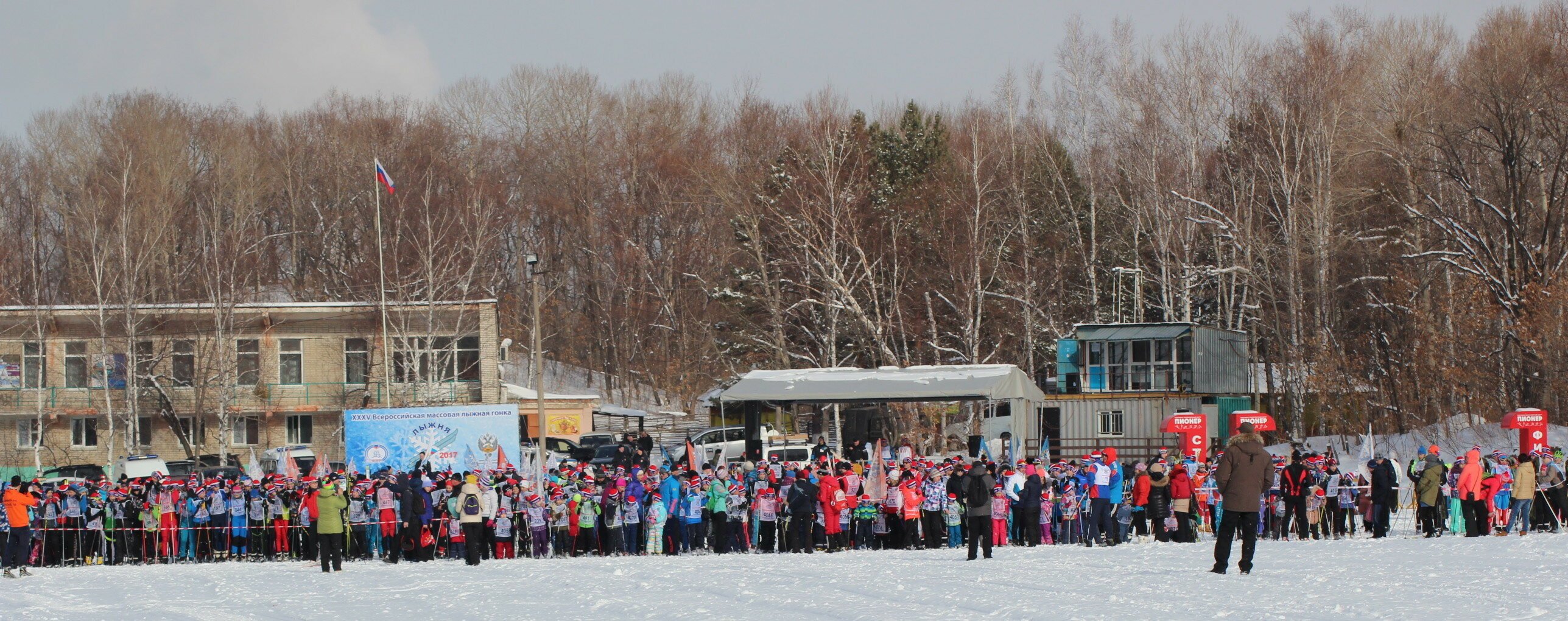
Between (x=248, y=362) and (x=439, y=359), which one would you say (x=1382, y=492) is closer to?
(x=439, y=359)

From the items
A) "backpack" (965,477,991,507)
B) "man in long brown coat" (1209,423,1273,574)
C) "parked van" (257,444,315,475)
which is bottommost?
"parked van" (257,444,315,475)

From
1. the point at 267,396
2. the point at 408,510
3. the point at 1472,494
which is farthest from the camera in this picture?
the point at 267,396

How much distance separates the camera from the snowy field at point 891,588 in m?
12.0

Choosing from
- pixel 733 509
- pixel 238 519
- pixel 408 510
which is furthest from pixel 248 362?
pixel 733 509

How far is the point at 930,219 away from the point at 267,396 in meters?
21.8

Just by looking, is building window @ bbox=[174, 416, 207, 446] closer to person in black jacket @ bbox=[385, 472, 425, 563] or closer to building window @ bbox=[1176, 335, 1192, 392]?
person in black jacket @ bbox=[385, 472, 425, 563]

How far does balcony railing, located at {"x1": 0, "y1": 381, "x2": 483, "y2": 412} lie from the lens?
44406mm

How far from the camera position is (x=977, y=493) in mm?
17312

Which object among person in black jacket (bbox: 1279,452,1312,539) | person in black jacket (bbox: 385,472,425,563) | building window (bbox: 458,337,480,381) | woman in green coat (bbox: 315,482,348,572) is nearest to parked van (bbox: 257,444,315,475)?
building window (bbox: 458,337,480,381)

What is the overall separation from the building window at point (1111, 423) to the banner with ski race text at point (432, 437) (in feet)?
58.5

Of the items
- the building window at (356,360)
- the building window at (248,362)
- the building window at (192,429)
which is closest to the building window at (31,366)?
the building window at (192,429)

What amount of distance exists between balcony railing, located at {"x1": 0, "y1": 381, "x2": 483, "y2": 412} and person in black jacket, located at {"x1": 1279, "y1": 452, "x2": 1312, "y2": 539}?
93.3 ft

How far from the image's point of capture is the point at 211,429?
152ft

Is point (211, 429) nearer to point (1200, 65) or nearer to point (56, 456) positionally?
point (56, 456)
